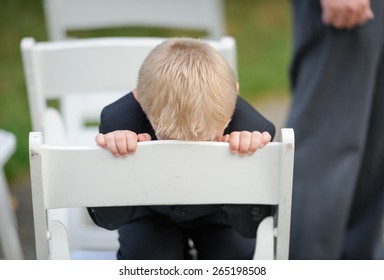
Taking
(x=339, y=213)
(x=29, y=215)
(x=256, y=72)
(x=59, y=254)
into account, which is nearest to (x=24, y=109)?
(x=29, y=215)

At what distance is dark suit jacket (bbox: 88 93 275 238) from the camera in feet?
5.90

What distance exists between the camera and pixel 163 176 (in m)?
1.64

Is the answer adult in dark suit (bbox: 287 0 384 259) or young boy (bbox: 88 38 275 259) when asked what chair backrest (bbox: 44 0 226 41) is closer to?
adult in dark suit (bbox: 287 0 384 259)

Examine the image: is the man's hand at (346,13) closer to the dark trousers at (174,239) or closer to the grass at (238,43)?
the dark trousers at (174,239)

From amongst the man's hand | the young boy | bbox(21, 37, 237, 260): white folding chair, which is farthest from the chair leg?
the man's hand

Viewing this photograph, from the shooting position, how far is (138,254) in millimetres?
1923

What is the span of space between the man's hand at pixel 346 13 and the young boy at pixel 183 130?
0.55m

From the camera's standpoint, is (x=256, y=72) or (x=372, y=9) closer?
(x=372, y=9)

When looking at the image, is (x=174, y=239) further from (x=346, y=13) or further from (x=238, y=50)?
(x=238, y=50)

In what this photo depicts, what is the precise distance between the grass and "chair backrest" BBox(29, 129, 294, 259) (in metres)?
2.25

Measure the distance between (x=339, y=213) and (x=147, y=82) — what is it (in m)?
1.11

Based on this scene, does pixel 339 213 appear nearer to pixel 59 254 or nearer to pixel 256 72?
pixel 59 254

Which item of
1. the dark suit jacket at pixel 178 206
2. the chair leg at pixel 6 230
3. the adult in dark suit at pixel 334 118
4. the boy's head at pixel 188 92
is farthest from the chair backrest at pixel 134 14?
the boy's head at pixel 188 92

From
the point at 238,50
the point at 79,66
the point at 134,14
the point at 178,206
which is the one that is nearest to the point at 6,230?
the point at 79,66
